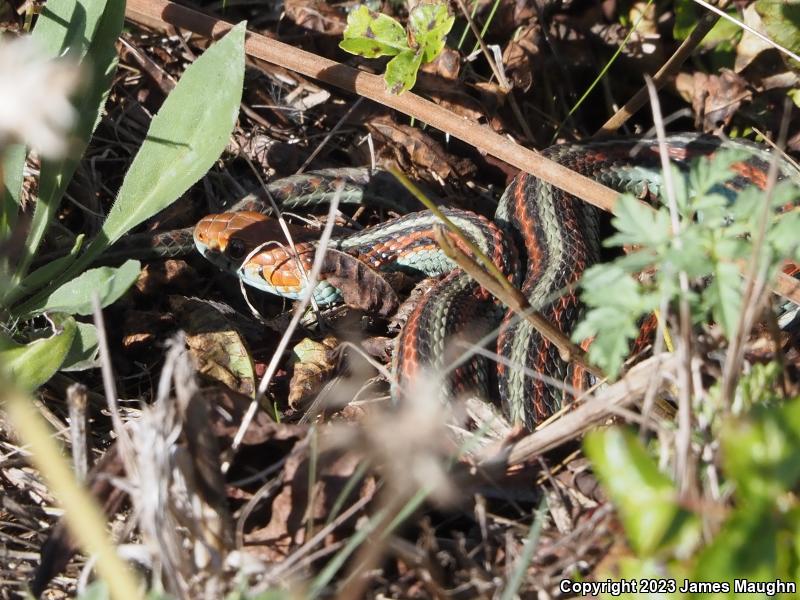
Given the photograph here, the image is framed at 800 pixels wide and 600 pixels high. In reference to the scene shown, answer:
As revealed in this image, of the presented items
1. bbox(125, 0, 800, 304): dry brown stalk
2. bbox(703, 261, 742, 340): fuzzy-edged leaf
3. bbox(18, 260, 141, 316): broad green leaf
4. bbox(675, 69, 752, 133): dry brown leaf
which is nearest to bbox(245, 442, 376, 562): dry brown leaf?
bbox(18, 260, 141, 316): broad green leaf

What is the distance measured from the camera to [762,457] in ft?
4.61

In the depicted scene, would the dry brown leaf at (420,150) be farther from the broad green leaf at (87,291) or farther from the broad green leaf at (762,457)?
the broad green leaf at (762,457)

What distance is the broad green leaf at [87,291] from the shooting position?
2469 mm

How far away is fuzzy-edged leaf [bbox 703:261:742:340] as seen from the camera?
5.72 ft

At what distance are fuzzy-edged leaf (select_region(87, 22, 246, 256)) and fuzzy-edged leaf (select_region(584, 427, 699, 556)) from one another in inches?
72.4

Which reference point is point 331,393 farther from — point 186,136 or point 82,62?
point 82,62

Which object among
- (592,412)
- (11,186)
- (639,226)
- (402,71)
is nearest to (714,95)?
(402,71)

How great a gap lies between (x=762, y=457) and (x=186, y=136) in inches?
85.5

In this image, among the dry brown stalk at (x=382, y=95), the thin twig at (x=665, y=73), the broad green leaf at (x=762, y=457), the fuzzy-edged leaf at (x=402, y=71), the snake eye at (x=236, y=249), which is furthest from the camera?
the thin twig at (x=665, y=73)

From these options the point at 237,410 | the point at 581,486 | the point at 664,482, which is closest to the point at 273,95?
the point at 237,410

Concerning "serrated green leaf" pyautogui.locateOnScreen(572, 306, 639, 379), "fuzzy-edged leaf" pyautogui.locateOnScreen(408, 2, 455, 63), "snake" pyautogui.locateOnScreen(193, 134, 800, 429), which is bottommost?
"snake" pyautogui.locateOnScreen(193, 134, 800, 429)

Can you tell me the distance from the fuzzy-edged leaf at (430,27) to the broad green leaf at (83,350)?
61.2 inches

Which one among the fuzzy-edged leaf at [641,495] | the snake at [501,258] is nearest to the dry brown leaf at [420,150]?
the snake at [501,258]

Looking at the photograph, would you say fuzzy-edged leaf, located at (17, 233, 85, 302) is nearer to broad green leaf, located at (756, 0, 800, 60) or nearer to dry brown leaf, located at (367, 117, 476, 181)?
dry brown leaf, located at (367, 117, 476, 181)
